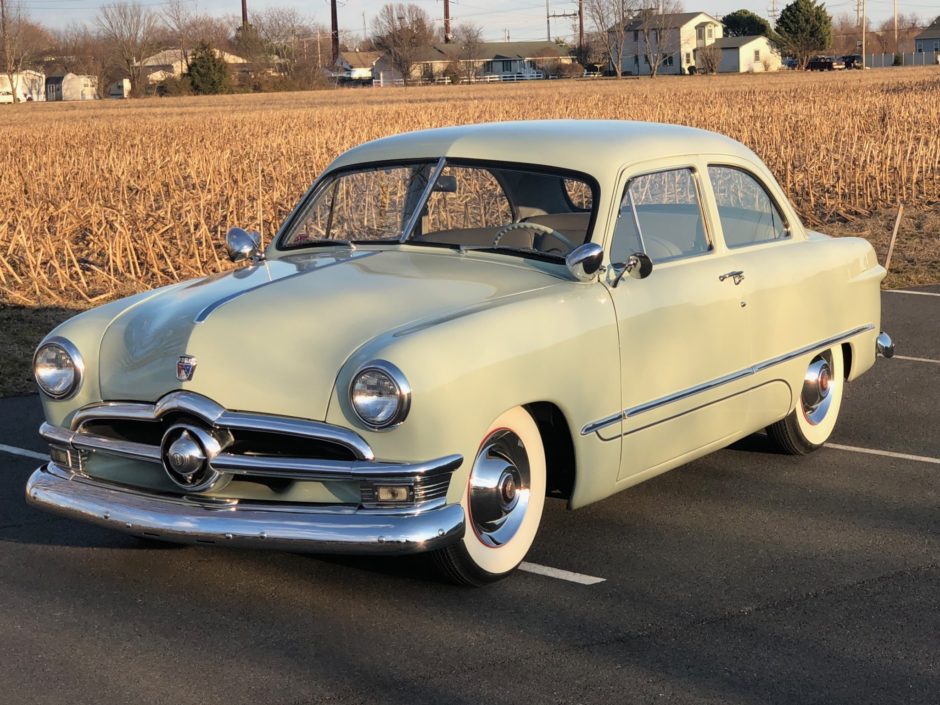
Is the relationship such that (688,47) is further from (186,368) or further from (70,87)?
(186,368)

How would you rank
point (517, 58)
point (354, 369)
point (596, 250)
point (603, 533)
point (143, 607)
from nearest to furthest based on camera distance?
point (354, 369) → point (143, 607) → point (596, 250) → point (603, 533) → point (517, 58)

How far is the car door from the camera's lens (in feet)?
16.8

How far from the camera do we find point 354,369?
167 inches

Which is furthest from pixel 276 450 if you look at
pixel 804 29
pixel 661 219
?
pixel 804 29

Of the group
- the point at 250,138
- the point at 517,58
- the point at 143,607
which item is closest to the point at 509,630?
the point at 143,607

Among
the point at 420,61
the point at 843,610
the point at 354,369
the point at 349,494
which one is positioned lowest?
the point at 843,610

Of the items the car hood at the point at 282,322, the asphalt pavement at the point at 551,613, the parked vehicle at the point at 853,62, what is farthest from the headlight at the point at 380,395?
the parked vehicle at the point at 853,62

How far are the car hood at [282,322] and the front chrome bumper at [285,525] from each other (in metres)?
0.34

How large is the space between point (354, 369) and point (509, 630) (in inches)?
38.7

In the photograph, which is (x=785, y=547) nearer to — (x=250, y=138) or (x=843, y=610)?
(x=843, y=610)

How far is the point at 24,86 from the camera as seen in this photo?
4328 inches

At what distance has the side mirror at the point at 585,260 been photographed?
493 centimetres

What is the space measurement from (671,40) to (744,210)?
117000 millimetres

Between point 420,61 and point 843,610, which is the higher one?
point 420,61
